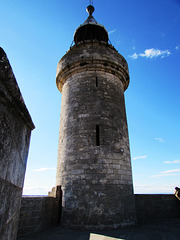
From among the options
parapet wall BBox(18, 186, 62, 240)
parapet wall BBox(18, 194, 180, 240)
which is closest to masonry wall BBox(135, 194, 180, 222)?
parapet wall BBox(18, 194, 180, 240)

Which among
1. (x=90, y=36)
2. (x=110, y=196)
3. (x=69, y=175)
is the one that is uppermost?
(x=90, y=36)

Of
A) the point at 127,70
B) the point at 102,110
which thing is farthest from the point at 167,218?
the point at 127,70

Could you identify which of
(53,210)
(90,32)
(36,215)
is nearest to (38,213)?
(36,215)

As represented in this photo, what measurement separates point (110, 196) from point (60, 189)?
2.08 m

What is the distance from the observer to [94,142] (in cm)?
659

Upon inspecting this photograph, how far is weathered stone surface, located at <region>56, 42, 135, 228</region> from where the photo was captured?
5777 millimetres

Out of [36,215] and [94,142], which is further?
[94,142]

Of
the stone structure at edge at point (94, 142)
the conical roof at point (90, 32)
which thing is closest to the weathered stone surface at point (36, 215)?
the stone structure at edge at point (94, 142)

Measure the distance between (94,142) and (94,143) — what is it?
0.14ft

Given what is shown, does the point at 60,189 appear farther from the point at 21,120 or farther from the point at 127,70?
the point at 127,70

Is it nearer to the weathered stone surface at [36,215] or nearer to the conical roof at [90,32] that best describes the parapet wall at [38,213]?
the weathered stone surface at [36,215]

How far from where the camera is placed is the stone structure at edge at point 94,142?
5.78 meters

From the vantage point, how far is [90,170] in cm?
613

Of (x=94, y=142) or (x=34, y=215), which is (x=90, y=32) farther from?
(x=34, y=215)
